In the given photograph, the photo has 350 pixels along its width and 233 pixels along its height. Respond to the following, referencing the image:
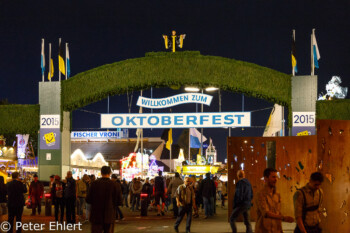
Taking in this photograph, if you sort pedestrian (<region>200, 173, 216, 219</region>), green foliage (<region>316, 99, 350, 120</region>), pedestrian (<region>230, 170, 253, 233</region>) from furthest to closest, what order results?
green foliage (<region>316, 99, 350, 120</region>) < pedestrian (<region>200, 173, 216, 219</region>) < pedestrian (<region>230, 170, 253, 233</region>)

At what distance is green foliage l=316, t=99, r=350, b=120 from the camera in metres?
22.9

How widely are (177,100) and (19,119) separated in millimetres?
7122

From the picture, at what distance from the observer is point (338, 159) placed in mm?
11773

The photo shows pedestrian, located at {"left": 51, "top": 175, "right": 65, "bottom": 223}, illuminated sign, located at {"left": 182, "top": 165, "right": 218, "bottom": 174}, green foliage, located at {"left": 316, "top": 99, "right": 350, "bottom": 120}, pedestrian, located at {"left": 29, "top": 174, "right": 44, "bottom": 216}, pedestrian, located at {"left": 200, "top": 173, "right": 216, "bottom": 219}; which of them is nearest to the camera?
pedestrian, located at {"left": 51, "top": 175, "right": 65, "bottom": 223}

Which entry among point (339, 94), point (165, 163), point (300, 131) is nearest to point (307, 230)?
point (300, 131)

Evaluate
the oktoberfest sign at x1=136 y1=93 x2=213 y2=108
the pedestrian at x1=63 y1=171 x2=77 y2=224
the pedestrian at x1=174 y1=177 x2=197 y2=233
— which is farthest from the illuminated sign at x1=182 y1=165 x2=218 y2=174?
the pedestrian at x1=174 y1=177 x2=197 y2=233

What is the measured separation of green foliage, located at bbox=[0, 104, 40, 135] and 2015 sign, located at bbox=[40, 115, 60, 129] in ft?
1.19

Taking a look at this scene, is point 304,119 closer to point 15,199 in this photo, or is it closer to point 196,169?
point 196,169

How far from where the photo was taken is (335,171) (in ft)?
38.3

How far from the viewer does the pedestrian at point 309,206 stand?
27.2ft

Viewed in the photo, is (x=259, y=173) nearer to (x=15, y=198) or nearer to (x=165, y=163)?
(x=15, y=198)

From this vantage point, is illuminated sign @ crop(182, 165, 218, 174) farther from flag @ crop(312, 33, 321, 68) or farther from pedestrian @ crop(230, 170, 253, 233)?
pedestrian @ crop(230, 170, 253, 233)

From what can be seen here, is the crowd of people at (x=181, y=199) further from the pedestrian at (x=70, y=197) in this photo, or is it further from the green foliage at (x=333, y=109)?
the green foliage at (x=333, y=109)

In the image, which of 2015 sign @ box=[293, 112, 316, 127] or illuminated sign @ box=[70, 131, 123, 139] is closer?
Result: 2015 sign @ box=[293, 112, 316, 127]
